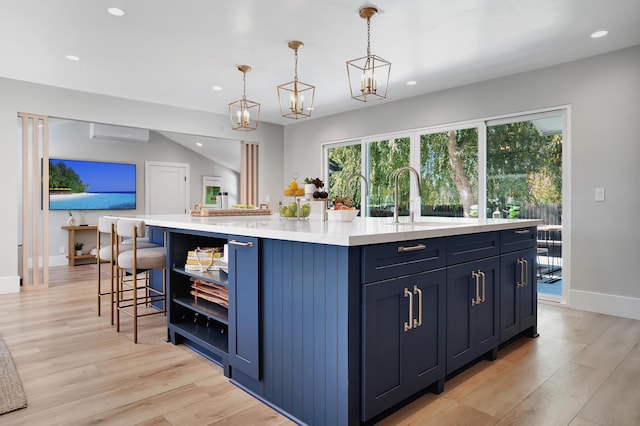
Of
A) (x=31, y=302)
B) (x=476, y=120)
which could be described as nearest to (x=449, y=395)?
(x=476, y=120)

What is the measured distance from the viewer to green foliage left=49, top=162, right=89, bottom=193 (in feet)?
22.4

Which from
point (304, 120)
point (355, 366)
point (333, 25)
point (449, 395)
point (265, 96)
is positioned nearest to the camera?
point (355, 366)

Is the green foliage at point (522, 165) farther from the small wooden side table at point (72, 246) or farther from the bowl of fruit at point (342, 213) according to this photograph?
the small wooden side table at point (72, 246)

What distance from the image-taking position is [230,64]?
423 centimetres

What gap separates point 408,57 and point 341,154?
2.70 meters

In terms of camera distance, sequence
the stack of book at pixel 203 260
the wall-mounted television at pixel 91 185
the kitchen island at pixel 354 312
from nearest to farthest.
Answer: the kitchen island at pixel 354 312 < the stack of book at pixel 203 260 < the wall-mounted television at pixel 91 185

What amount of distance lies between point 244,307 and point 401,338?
0.83 metres

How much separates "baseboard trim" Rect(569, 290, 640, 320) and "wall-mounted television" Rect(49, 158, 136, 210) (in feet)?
23.9

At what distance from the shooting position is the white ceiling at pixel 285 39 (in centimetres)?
300

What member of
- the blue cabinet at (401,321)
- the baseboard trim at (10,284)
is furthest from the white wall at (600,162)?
the baseboard trim at (10,284)

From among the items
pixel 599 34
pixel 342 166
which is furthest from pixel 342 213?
pixel 342 166

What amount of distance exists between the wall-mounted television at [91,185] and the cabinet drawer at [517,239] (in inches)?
276

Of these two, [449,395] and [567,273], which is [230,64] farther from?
[567,273]

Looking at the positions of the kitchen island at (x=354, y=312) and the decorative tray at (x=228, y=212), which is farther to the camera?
the decorative tray at (x=228, y=212)
